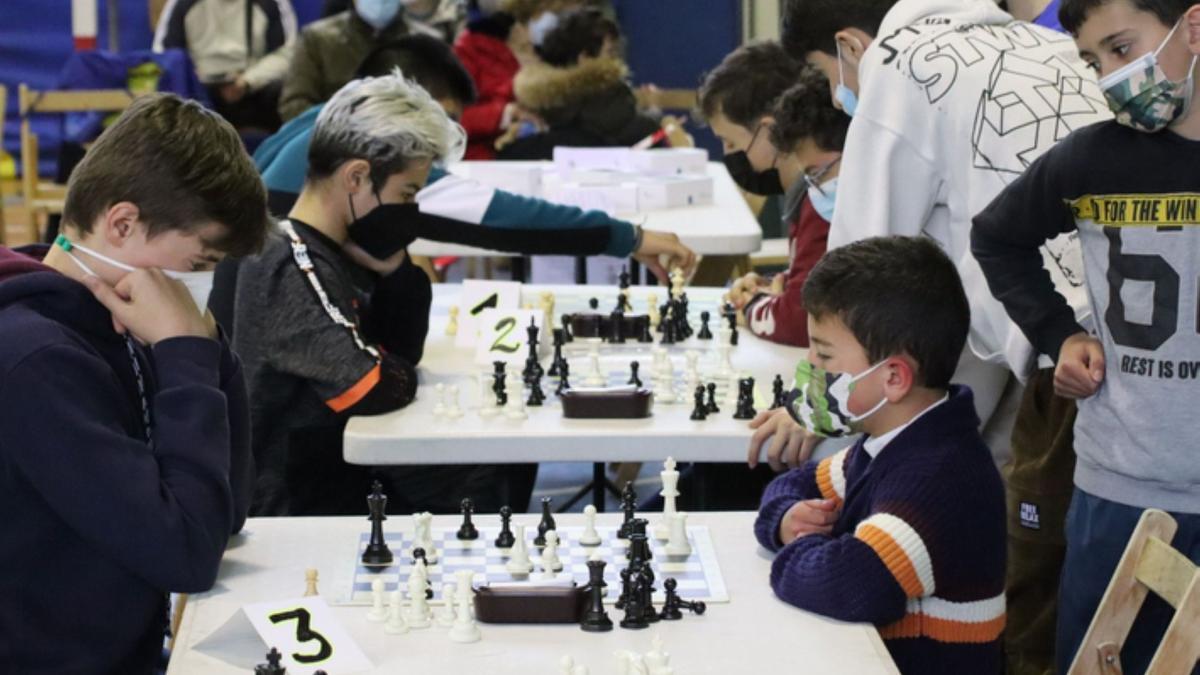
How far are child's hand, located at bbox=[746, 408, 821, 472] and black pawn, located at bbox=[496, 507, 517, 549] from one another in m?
0.66

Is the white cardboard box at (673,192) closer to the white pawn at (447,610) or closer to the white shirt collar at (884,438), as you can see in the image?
the white shirt collar at (884,438)

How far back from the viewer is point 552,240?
455cm

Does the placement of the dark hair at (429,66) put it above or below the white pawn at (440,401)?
above

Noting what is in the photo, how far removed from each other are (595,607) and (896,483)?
49 centimetres

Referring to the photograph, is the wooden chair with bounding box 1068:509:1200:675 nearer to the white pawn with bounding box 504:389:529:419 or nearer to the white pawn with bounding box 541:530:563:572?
the white pawn with bounding box 541:530:563:572

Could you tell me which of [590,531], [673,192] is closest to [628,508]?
[590,531]

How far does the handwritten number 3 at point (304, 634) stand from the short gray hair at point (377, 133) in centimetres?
161

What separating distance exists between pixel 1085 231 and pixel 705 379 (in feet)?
3.58

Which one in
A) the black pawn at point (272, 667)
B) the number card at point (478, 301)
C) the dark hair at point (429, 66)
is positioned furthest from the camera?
the dark hair at point (429, 66)

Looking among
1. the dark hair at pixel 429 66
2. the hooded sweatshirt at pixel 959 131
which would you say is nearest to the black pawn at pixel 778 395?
the hooded sweatshirt at pixel 959 131

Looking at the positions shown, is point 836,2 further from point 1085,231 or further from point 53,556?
point 53,556

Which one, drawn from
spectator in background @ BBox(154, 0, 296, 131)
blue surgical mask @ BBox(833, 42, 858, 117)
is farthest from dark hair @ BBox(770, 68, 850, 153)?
spectator in background @ BBox(154, 0, 296, 131)

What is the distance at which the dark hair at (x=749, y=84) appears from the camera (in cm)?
475

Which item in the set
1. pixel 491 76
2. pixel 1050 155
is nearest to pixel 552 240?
pixel 1050 155
